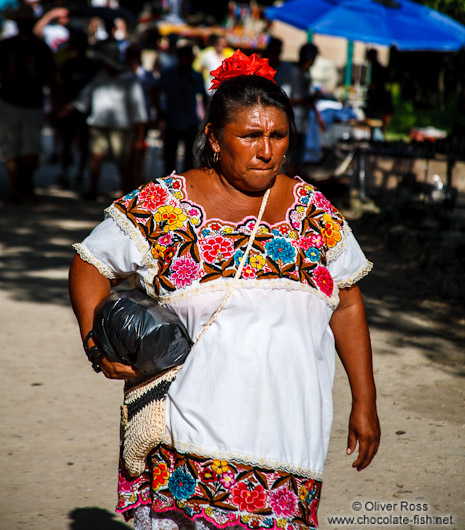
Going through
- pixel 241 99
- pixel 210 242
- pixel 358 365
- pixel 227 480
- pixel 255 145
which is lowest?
pixel 227 480

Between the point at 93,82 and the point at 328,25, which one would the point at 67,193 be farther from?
the point at 328,25

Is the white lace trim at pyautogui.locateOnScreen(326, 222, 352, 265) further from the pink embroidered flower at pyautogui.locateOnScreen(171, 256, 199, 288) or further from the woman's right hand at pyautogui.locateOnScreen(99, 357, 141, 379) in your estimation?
the woman's right hand at pyautogui.locateOnScreen(99, 357, 141, 379)

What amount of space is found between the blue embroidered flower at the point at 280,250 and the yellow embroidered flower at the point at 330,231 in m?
0.16

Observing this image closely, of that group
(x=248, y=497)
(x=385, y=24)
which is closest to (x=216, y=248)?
(x=248, y=497)

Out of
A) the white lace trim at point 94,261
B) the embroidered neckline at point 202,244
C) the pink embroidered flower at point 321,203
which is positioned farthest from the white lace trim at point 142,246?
the pink embroidered flower at point 321,203

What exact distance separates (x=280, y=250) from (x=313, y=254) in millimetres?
115

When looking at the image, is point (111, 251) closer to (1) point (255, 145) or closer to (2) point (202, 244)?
(2) point (202, 244)

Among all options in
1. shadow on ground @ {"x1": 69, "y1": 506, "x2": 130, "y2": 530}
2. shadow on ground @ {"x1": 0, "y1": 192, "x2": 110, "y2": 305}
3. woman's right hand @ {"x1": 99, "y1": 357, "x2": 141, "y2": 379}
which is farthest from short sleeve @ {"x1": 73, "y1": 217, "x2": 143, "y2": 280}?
shadow on ground @ {"x1": 0, "y1": 192, "x2": 110, "y2": 305}

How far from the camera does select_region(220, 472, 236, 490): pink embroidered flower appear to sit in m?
2.39

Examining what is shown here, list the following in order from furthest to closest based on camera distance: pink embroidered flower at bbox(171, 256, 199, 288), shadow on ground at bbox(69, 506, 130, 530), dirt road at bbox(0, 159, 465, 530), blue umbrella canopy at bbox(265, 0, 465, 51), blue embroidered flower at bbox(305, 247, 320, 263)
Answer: blue umbrella canopy at bbox(265, 0, 465, 51)
dirt road at bbox(0, 159, 465, 530)
shadow on ground at bbox(69, 506, 130, 530)
blue embroidered flower at bbox(305, 247, 320, 263)
pink embroidered flower at bbox(171, 256, 199, 288)

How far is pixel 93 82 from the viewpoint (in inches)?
414

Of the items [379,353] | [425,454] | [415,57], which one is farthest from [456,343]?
[415,57]

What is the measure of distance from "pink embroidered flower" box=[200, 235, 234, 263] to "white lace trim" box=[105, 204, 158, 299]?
152 millimetres

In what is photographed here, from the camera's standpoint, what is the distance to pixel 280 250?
8.18 ft
